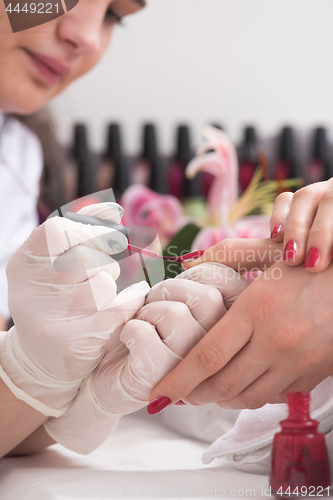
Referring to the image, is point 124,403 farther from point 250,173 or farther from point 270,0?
point 270,0

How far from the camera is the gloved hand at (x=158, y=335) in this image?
312mm

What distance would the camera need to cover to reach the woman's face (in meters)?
0.68

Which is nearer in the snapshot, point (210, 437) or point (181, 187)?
point (210, 437)

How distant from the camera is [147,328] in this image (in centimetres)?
31

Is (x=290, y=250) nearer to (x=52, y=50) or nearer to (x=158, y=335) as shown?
(x=158, y=335)

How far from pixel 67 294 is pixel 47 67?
0.58 metres

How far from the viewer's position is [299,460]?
1.00ft

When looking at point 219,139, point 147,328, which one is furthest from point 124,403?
point 219,139

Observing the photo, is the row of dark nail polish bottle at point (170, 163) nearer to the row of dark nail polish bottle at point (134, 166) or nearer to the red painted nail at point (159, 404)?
the row of dark nail polish bottle at point (134, 166)

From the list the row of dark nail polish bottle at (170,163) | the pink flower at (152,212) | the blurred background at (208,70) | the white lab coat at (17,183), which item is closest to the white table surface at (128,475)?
the pink flower at (152,212)

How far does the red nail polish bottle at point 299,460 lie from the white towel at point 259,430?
4 centimetres

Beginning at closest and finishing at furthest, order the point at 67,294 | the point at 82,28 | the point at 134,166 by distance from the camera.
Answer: the point at 67,294, the point at 82,28, the point at 134,166

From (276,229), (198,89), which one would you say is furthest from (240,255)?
(198,89)

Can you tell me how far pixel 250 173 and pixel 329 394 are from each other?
2.53 ft
